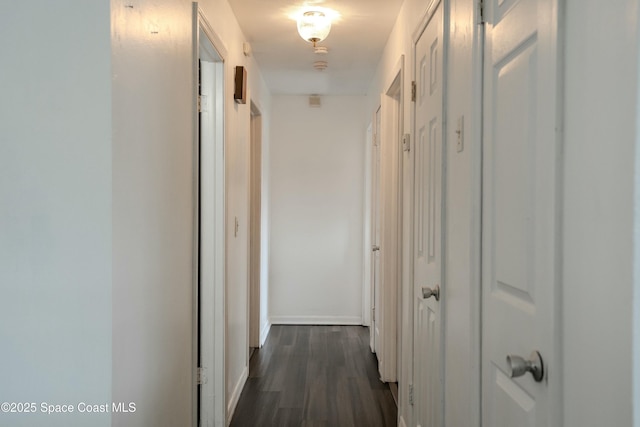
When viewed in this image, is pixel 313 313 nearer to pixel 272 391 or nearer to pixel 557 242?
pixel 272 391

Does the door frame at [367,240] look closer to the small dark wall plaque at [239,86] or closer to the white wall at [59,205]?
the small dark wall plaque at [239,86]

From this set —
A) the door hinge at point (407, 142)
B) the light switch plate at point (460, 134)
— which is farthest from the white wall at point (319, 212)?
the light switch plate at point (460, 134)

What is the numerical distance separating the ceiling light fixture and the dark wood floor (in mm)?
2323

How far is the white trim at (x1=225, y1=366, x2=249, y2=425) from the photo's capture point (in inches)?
110

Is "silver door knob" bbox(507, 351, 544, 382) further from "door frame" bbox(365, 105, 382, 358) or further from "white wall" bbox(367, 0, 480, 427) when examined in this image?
"door frame" bbox(365, 105, 382, 358)

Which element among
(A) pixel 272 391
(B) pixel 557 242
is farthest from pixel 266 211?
(B) pixel 557 242

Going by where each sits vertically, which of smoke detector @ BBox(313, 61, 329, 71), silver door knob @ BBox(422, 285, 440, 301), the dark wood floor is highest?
smoke detector @ BBox(313, 61, 329, 71)

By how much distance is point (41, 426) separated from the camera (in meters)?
1.19

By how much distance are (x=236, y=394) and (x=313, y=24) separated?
2.38 meters

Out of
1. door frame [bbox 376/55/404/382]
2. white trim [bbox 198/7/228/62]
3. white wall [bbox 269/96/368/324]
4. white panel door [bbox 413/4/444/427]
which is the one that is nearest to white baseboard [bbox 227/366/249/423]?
door frame [bbox 376/55/404/382]

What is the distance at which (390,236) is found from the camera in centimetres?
341

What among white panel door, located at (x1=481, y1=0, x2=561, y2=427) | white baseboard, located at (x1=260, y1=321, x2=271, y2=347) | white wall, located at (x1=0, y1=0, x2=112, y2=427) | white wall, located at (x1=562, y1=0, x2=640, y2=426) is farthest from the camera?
white baseboard, located at (x1=260, y1=321, x2=271, y2=347)

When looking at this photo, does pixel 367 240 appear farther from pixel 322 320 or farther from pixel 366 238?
pixel 322 320

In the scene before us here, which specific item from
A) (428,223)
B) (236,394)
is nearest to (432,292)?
(428,223)
